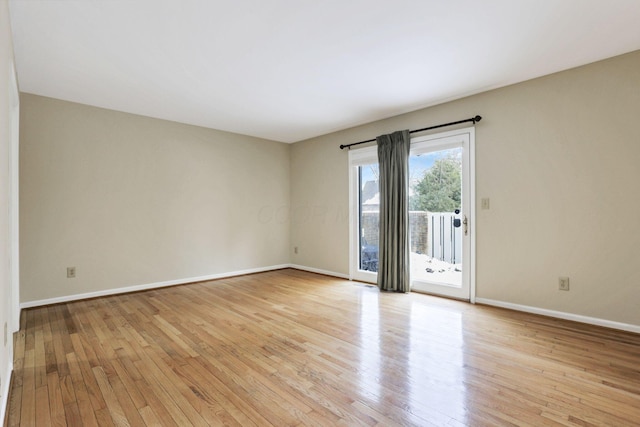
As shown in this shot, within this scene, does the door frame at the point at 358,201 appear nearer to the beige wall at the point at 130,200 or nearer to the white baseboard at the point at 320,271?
the white baseboard at the point at 320,271

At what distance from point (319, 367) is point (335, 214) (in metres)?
3.33

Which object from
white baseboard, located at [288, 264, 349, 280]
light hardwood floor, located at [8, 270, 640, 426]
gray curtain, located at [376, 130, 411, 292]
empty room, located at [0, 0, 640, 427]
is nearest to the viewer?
light hardwood floor, located at [8, 270, 640, 426]

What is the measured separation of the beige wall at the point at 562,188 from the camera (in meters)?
2.73

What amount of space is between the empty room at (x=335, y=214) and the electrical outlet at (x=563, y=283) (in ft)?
0.06

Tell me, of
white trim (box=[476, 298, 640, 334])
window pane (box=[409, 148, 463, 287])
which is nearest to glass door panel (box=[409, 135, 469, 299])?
window pane (box=[409, 148, 463, 287])

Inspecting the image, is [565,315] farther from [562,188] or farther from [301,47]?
[301,47]

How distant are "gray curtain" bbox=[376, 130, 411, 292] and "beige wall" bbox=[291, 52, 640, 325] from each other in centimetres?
59

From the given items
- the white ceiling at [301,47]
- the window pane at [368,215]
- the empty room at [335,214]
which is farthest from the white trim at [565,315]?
the white ceiling at [301,47]

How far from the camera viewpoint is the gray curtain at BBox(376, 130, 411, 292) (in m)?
4.16

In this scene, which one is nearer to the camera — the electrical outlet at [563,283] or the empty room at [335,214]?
the empty room at [335,214]

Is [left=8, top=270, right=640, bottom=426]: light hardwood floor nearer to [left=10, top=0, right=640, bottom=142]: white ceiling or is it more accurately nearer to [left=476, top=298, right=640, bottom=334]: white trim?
[left=476, top=298, right=640, bottom=334]: white trim

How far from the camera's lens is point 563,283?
10.0 ft

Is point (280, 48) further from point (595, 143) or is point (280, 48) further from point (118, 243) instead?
point (118, 243)

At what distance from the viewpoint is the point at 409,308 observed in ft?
11.4
